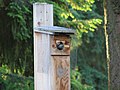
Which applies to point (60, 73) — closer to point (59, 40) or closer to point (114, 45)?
point (59, 40)

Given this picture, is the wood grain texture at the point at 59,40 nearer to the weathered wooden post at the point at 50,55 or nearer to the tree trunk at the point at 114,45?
the weathered wooden post at the point at 50,55

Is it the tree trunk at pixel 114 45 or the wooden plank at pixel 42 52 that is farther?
the tree trunk at pixel 114 45

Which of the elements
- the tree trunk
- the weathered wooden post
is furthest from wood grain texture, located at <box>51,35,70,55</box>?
the tree trunk

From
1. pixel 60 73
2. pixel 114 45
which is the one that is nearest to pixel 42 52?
pixel 60 73

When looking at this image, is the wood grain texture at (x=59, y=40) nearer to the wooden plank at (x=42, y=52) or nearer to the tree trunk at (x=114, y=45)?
the wooden plank at (x=42, y=52)

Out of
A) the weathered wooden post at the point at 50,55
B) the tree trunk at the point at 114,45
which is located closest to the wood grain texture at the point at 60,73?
the weathered wooden post at the point at 50,55

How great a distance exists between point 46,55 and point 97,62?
14.7 metres

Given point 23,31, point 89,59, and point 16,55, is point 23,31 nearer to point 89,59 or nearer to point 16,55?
point 16,55

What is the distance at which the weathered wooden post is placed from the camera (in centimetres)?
249

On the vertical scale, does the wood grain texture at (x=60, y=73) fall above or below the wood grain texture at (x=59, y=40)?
below

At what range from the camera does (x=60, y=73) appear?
8.18 feet

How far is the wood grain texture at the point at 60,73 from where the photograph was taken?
248cm

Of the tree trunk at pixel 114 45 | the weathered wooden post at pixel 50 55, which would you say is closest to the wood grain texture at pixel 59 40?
A: the weathered wooden post at pixel 50 55

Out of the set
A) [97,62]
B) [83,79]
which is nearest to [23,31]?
[83,79]
